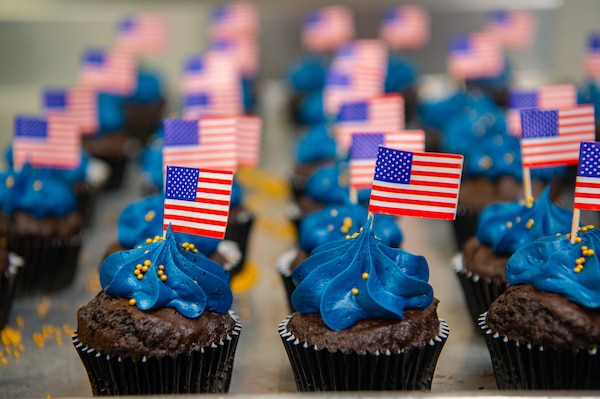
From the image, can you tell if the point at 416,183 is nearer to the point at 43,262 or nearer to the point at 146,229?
the point at 146,229

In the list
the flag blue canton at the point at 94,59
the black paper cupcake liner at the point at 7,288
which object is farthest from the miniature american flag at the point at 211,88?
the black paper cupcake liner at the point at 7,288

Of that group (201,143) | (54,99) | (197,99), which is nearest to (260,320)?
(201,143)

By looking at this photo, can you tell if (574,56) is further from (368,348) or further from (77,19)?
(368,348)

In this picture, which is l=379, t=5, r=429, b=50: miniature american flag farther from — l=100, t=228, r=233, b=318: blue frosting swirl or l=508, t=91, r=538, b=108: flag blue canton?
l=100, t=228, r=233, b=318: blue frosting swirl

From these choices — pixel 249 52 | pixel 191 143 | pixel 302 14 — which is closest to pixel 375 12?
pixel 302 14

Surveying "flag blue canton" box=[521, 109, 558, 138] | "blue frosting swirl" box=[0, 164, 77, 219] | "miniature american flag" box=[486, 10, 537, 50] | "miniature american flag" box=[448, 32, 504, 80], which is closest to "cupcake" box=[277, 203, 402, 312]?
"flag blue canton" box=[521, 109, 558, 138]

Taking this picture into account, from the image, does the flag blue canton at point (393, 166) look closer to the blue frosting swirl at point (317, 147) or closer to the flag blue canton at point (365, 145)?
the flag blue canton at point (365, 145)
